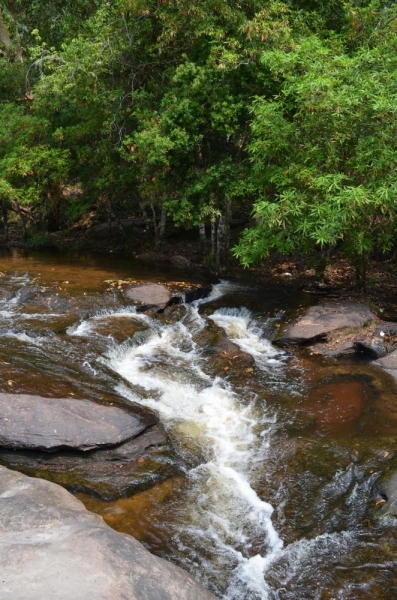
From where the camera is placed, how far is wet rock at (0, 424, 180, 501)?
5867 millimetres

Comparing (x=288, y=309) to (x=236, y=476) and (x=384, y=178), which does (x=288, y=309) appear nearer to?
(x=384, y=178)

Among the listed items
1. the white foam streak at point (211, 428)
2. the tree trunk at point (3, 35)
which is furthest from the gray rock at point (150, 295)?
the tree trunk at point (3, 35)

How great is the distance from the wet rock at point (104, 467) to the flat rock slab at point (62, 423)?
4.9 inches

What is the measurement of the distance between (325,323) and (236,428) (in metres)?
3.86

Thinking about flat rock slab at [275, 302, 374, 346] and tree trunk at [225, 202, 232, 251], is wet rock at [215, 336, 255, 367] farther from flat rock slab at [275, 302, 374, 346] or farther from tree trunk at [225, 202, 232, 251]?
tree trunk at [225, 202, 232, 251]

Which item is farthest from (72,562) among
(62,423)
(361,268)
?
(361,268)

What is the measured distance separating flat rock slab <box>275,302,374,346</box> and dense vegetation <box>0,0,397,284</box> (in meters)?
1.30

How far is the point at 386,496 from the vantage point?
568 cm

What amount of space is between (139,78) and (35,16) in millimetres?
10596

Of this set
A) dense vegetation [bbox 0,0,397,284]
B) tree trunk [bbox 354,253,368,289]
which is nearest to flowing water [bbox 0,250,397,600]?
tree trunk [bbox 354,253,368,289]

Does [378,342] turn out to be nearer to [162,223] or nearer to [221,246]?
[221,246]

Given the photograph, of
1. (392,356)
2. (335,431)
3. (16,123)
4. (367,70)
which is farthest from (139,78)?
(335,431)

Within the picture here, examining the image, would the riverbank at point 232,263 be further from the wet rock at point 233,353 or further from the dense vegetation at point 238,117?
the wet rock at point 233,353

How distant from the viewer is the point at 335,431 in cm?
701
